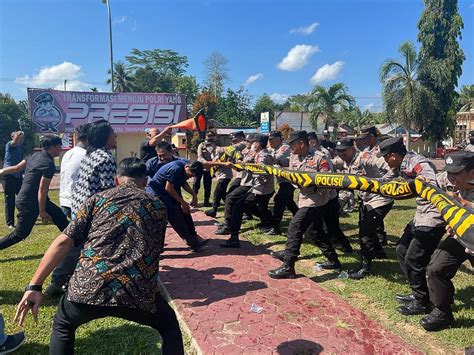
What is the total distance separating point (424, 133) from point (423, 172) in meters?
17.8

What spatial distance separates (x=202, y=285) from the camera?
14.0 ft

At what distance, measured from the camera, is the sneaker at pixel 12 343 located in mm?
2854

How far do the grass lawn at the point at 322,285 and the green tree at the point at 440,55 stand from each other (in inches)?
589

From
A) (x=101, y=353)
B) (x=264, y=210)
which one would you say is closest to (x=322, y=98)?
(x=264, y=210)

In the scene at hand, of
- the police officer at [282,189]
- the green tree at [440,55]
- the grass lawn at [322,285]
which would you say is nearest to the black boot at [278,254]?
the grass lawn at [322,285]

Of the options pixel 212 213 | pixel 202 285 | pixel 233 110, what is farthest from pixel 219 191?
pixel 233 110

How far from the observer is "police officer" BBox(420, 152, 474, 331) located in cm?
298

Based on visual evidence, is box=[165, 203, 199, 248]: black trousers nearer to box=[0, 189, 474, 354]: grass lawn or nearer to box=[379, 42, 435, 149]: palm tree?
box=[0, 189, 474, 354]: grass lawn

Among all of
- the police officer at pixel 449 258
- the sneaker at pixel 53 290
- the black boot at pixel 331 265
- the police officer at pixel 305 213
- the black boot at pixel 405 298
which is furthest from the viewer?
the black boot at pixel 331 265

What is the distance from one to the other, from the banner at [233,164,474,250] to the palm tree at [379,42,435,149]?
15051 millimetres

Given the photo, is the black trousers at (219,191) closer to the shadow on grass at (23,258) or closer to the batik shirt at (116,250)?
the shadow on grass at (23,258)

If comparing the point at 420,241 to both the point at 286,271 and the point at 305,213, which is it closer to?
the point at 305,213

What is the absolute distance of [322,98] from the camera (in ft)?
83.1

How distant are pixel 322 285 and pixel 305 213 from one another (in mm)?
857
